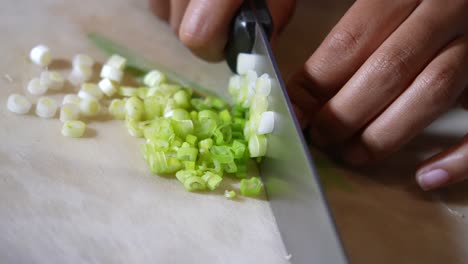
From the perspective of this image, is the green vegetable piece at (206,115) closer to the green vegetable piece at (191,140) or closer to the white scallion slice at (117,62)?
the green vegetable piece at (191,140)

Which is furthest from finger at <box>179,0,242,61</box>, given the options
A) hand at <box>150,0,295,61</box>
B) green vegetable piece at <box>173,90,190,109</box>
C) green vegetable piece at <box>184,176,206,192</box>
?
green vegetable piece at <box>184,176,206,192</box>

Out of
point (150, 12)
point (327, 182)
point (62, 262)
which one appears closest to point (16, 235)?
point (62, 262)

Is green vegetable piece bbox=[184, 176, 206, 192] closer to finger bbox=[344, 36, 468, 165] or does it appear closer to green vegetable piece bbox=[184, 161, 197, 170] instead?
green vegetable piece bbox=[184, 161, 197, 170]

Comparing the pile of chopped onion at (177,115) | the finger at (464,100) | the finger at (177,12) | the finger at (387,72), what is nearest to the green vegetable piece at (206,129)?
the pile of chopped onion at (177,115)

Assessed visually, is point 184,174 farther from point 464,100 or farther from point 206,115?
point 464,100

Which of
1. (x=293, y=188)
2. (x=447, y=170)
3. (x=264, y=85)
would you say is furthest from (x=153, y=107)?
(x=447, y=170)

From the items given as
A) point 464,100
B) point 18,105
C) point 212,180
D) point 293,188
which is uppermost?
point 464,100

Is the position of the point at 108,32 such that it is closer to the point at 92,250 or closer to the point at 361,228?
the point at 92,250
